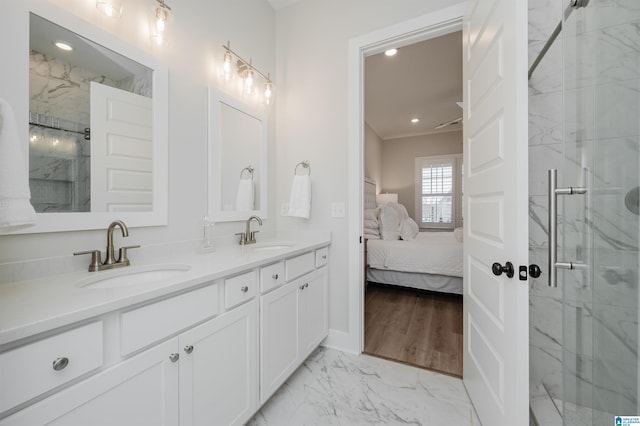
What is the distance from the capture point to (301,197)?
220cm

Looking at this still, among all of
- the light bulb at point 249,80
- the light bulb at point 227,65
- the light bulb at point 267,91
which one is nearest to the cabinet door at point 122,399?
the light bulb at point 227,65

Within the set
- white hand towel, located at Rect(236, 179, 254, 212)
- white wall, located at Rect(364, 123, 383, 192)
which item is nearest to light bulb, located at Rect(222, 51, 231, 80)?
white hand towel, located at Rect(236, 179, 254, 212)

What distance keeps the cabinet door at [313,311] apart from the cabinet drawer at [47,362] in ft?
3.80

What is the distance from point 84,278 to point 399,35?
89.9 inches

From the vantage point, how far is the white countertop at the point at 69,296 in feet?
2.03

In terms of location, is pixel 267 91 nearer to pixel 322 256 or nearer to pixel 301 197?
pixel 301 197

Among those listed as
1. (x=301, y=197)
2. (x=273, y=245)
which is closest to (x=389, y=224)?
(x=301, y=197)

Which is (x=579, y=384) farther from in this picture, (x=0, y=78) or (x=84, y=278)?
(x=0, y=78)

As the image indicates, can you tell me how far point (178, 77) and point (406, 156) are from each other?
5.65m

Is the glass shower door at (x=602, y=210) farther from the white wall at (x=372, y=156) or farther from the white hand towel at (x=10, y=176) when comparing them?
the white wall at (x=372, y=156)

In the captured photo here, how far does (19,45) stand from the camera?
97 cm

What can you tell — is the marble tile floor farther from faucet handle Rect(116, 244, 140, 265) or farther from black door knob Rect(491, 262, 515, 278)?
faucet handle Rect(116, 244, 140, 265)

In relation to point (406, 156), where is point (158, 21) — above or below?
below

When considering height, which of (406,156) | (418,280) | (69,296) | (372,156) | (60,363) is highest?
(406,156)
